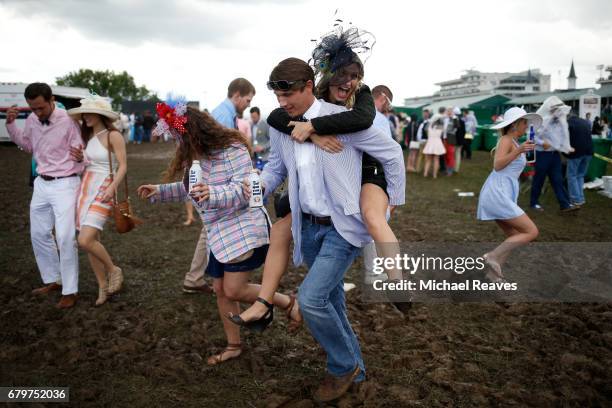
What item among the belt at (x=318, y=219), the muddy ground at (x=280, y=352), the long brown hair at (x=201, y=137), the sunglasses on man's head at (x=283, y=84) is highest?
the sunglasses on man's head at (x=283, y=84)

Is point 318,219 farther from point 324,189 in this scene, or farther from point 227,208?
point 227,208

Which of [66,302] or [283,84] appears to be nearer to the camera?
[283,84]

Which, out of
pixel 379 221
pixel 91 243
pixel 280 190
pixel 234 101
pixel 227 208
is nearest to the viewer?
pixel 379 221

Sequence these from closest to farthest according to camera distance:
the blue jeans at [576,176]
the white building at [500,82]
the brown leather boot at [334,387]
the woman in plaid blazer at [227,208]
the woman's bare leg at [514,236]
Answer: the brown leather boot at [334,387]
the woman in plaid blazer at [227,208]
the woman's bare leg at [514,236]
the blue jeans at [576,176]
the white building at [500,82]

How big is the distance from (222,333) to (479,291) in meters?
2.78

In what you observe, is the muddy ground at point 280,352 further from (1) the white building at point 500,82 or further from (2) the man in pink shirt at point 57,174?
(1) the white building at point 500,82

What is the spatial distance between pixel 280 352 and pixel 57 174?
2.85 meters

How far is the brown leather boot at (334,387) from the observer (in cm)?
300

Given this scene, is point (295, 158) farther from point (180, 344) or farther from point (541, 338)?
point (541, 338)

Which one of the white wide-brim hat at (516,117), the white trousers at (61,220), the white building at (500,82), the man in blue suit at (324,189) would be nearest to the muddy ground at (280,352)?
the white trousers at (61,220)

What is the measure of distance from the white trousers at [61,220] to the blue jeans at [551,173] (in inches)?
332

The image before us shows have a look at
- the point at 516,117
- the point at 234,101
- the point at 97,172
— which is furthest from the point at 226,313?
the point at 516,117

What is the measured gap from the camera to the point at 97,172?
473 cm

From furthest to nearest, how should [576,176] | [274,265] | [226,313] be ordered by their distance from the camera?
[576,176] → [226,313] → [274,265]
